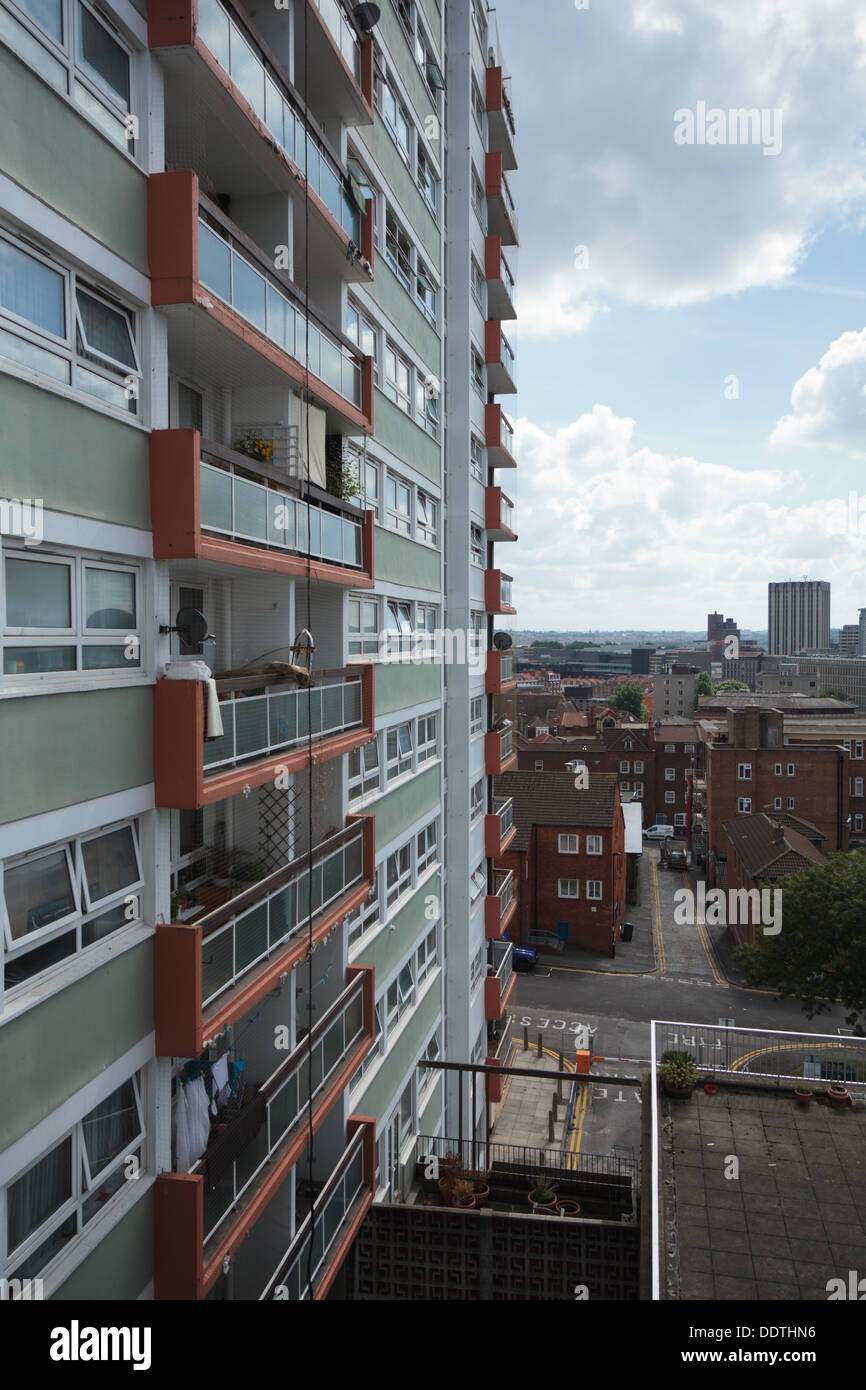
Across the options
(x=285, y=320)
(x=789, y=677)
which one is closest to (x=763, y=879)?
(x=285, y=320)

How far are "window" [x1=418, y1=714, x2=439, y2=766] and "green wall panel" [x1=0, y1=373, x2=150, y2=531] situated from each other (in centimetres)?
1167

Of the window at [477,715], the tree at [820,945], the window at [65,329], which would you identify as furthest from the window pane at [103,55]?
the tree at [820,945]

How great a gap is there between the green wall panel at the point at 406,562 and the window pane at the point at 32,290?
8.94 metres

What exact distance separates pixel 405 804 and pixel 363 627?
13.6 ft

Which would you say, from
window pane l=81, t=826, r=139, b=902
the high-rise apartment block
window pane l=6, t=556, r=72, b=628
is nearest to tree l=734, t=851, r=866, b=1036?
the high-rise apartment block

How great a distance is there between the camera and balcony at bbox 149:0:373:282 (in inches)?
289

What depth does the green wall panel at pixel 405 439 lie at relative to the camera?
15344mm

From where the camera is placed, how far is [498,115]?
75.3 feet

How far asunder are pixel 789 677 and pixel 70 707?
504 ft

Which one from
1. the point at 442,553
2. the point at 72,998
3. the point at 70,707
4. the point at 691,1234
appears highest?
the point at 442,553

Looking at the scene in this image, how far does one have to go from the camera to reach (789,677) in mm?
146375

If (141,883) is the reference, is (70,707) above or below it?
above
